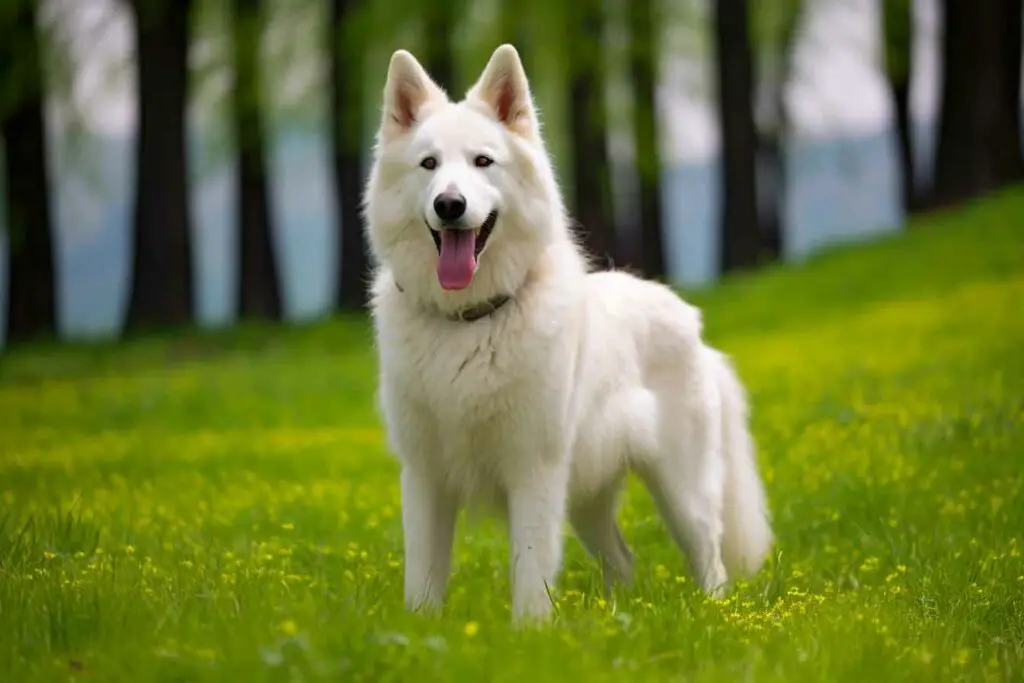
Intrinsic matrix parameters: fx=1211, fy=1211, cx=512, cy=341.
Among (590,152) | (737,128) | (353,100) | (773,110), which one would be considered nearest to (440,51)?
(353,100)

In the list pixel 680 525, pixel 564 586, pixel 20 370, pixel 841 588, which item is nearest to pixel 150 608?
pixel 564 586

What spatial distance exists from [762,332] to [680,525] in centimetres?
1035

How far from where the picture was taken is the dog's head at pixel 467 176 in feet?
15.4

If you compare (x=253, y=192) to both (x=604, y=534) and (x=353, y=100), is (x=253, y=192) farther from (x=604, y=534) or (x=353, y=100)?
(x=604, y=534)

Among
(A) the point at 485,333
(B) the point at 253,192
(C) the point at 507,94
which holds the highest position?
(C) the point at 507,94

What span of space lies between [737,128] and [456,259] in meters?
16.1

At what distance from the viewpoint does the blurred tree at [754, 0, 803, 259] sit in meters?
22.1

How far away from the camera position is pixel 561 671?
3562 millimetres

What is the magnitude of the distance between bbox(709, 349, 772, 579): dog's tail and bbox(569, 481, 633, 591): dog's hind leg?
1.68ft

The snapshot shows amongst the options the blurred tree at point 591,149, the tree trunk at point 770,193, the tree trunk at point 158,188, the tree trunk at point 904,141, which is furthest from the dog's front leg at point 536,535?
the tree trunk at point 904,141

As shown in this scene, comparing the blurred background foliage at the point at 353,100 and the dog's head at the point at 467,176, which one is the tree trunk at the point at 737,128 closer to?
the blurred background foliage at the point at 353,100

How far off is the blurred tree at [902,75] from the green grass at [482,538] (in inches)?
347

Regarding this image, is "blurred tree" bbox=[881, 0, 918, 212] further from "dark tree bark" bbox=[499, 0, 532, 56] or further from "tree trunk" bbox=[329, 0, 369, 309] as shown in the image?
"tree trunk" bbox=[329, 0, 369, 309]

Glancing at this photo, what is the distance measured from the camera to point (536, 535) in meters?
4.71
